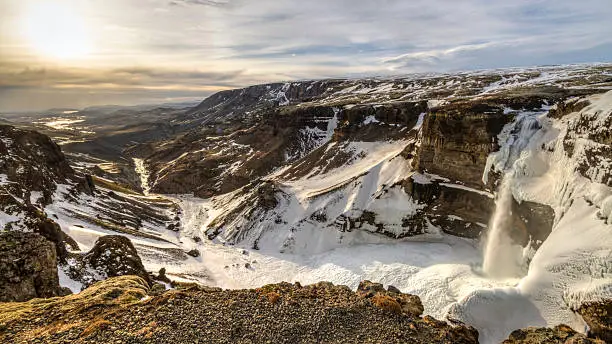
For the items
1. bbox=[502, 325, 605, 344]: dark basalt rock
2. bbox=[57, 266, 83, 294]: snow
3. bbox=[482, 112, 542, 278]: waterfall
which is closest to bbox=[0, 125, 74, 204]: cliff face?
bbox=[57, 266, 83, 294]: snow

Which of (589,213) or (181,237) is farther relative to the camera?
(181,237)

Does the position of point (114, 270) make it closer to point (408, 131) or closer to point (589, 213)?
point (589, 213)

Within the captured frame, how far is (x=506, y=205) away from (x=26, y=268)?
4549 centimetres

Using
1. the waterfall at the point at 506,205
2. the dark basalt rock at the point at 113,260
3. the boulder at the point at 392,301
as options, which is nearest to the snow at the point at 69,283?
Answer: the dark basalt rock at the point at 113,260

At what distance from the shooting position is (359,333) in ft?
48.3

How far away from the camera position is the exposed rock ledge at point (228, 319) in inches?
555

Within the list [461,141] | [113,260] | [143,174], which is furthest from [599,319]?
[143,174]

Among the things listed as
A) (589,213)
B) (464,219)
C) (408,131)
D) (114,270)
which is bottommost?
(464,219)

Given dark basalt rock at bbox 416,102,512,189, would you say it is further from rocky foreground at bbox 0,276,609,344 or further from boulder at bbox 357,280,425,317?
rocky foreground at bbox 0,276,609,344

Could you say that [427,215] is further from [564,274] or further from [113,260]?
[113,260]

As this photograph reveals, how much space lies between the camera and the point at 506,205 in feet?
135

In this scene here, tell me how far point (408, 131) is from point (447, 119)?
26339mm

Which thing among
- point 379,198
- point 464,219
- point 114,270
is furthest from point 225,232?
point 464,219

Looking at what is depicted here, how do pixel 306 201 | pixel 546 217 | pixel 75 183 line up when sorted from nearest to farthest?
pixel 546 217 → pixel 306 201 → pixel 75 183
